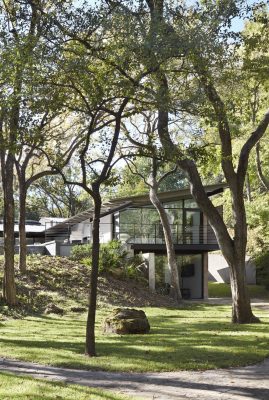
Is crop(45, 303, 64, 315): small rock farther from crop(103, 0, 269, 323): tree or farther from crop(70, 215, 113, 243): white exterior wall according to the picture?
crop(70, 215, 113, 243): white exterior wall

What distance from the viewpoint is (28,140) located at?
1120 cm

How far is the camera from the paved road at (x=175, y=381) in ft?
25.1

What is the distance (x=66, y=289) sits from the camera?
75.4 ft

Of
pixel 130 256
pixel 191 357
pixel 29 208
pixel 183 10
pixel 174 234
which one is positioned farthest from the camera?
pixel 29 208

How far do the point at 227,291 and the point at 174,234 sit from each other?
739 centimetres

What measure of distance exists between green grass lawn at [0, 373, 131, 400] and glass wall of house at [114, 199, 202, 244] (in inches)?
870

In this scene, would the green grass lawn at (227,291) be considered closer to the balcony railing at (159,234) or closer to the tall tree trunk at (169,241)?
the balcony railing at (159,234)

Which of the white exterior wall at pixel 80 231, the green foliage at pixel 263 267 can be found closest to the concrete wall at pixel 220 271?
the green foliage at pixel 263 267

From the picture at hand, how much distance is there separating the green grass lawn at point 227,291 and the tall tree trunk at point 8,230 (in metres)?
17.1

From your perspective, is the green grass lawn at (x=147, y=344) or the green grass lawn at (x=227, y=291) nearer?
the green grass lawn at (x=147, y=344)

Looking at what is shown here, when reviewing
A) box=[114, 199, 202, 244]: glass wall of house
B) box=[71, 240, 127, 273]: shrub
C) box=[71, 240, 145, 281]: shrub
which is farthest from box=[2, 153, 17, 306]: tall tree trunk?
box=[114, 199, 202, 244]: glass wall of house

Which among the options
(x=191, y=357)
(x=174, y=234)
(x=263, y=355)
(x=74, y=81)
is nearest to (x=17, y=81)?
(x=74, y=81)

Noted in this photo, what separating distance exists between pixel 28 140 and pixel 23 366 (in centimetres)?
437

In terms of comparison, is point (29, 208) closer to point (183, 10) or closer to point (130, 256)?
point (130, 256)
